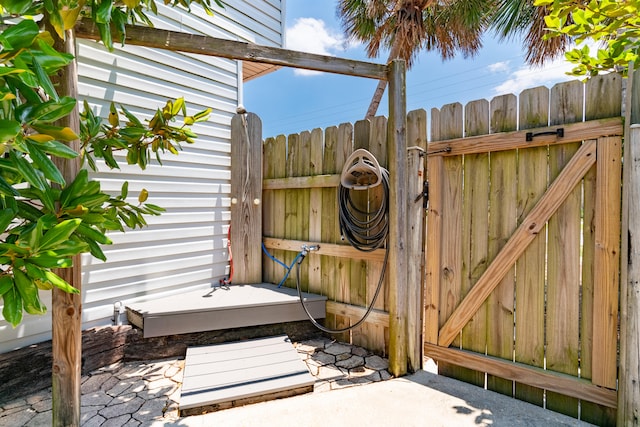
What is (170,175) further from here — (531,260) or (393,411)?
(531,260)

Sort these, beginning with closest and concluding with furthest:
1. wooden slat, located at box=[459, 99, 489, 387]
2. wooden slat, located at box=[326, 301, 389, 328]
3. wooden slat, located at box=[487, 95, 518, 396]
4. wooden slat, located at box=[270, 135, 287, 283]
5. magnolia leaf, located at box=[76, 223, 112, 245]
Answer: magnolia leaf, located at box=[76, 223, 112, 245] → wooden slat, located at box=[487, 95, 518, 396] → wooden slat, located at box=[459, 99, 489, 387] → wooden slat, located at box=[326, 301, 389, 328] → wooden slat, located at box=[270, 135, 287, 283]

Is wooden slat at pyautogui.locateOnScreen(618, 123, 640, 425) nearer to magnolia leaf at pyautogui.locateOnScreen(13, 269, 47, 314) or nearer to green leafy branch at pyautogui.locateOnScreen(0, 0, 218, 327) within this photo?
green leafy branch at pyautogui.locateOnScreen(0, 0, 218, 327)

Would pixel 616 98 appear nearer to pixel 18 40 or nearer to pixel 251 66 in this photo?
pixel 18 40

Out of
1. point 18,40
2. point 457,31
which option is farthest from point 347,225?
point 457,31

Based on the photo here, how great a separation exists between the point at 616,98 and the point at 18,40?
2.59 metres

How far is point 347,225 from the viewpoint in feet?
9.14

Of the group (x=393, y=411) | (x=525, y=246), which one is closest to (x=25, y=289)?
(x=393, y=411)

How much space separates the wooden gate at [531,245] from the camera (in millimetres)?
1828

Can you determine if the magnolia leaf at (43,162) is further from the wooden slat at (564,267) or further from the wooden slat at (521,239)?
the wooden slat at (564,267)

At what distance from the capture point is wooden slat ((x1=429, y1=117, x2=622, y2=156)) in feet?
5.99

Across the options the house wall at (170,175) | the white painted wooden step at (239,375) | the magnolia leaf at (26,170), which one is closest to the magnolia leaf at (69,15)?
the magnolia leaf at (26,170)

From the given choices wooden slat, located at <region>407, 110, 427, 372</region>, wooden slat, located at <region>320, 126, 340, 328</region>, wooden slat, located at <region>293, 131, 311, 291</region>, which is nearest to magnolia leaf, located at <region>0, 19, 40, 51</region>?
wooden slat, located at <region>407, 110, 427, 372</region>

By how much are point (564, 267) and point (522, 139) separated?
2.67ft

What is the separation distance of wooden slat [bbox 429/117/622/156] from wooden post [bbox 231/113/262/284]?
191 centimetres
